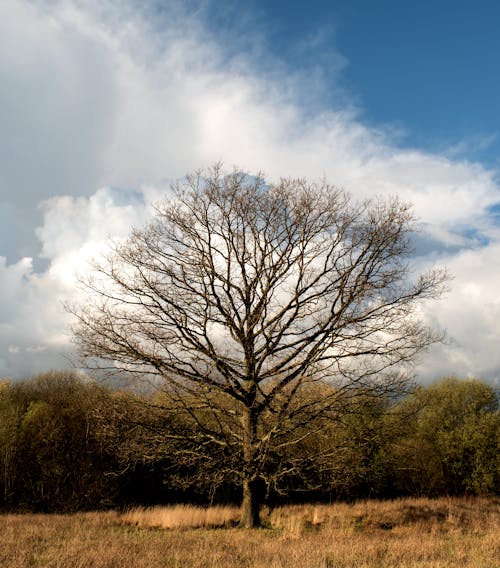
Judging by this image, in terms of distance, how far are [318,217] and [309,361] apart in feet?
12.9

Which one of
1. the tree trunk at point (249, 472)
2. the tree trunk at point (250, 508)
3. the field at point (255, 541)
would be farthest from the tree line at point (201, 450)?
the field at point (255, 541)

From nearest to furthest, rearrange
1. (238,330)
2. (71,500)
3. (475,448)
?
1. (238,330)
2. (71,500)
3. (475,448)

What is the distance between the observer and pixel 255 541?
404 inches

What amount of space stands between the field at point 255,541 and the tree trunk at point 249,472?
0.52 meters

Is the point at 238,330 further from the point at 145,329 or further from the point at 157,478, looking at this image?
the point at 157,478

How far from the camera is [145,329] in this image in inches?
463

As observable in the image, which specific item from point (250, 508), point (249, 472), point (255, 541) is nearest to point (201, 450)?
point (249, 472)

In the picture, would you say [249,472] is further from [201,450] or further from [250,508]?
[201,450]

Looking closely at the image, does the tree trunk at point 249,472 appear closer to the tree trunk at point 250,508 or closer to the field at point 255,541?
the tree trunk at point 250,508

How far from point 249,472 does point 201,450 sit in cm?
151

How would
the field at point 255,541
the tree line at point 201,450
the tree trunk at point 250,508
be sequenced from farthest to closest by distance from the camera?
the tree trunk at point 250,508 < the tree line at point 201,450 < the field at point 255,541

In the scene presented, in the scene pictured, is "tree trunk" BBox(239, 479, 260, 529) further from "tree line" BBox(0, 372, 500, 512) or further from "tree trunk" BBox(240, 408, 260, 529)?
"tree line" BBox(0, 372, 500, 512)

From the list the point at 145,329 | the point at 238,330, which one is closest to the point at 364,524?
the point at 238,330

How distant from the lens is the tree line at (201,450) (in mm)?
11781
